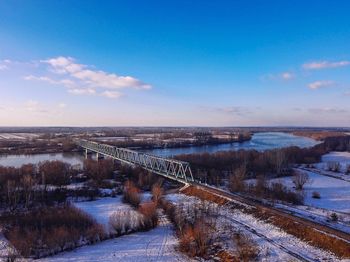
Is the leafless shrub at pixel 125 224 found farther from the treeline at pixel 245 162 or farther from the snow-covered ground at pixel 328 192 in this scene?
the treeline at pixel 245 162

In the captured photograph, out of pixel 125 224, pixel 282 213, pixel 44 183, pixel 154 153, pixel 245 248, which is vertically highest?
pixel 282 213

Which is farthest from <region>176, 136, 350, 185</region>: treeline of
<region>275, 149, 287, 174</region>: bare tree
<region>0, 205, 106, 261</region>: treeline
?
<region>0, 205, 106, 261</region>: treeline

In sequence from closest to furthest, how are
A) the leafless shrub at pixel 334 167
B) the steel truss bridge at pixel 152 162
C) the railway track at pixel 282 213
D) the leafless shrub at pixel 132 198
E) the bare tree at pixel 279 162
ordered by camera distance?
1. the railway track at pixel 282 213
2. the leafless shrub at pixel 132 198
3. the steel truss bridge at pixel 152 162
4. the bare tree at pixel 279 162
5. the leafless shrub at pixel 334 167

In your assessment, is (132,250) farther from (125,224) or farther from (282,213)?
(282,213)

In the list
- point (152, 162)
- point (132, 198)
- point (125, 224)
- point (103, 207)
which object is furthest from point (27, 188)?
point (152, 162)

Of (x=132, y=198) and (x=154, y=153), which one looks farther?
(x=154, y=153)

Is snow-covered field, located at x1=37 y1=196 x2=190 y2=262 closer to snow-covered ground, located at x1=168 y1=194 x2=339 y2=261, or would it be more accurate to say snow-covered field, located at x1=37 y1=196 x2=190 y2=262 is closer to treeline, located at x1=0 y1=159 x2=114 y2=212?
snow-covered ground, located at x1=168 y1=194 x2=339 y2=261

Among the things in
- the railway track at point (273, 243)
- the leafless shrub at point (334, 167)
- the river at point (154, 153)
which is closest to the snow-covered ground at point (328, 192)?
the leafless shrub at point (334, 167)
